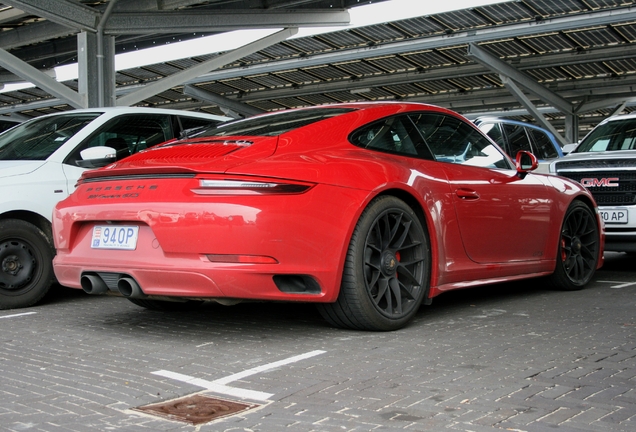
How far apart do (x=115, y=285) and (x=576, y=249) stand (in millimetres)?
3991

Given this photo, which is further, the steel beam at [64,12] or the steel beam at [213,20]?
the steel beam at [213,20]

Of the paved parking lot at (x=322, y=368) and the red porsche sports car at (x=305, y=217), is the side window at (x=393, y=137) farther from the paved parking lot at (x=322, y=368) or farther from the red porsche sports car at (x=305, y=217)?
the paved parking lot at (x=322, y=368)

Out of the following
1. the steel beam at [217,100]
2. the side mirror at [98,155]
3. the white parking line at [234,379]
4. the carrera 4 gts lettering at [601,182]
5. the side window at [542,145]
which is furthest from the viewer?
the steel beam at [217,100]

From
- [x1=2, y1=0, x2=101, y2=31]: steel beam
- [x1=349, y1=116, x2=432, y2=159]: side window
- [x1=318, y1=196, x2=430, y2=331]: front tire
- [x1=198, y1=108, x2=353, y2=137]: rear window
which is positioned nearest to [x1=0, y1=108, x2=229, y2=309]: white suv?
[x1=198, y1=108, x2=353, y2=137]: rear window

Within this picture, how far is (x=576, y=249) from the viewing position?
6.75m

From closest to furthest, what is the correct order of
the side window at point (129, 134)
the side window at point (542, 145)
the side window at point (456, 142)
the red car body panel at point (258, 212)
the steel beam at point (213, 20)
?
the red car body panel at point (258, 212), the side window at point (456, 142), the side window at point (129, 134), the side window at point (542, 145), the steel beam at point (213, 20)

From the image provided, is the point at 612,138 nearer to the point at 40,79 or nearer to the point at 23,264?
the point at 23,264

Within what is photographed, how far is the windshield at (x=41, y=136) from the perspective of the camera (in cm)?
650

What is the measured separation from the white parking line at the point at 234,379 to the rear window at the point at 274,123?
59.5 inches

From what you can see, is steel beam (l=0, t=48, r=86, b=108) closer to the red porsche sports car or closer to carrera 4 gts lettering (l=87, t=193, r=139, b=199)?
the red porsche sports car

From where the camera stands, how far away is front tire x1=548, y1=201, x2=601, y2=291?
659 cm

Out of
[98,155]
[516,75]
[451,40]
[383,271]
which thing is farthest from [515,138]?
[516,75]

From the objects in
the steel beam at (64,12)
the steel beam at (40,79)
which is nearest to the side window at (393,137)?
the steel beam at (64,12)

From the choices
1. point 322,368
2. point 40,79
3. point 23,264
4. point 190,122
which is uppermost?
point 40,79
